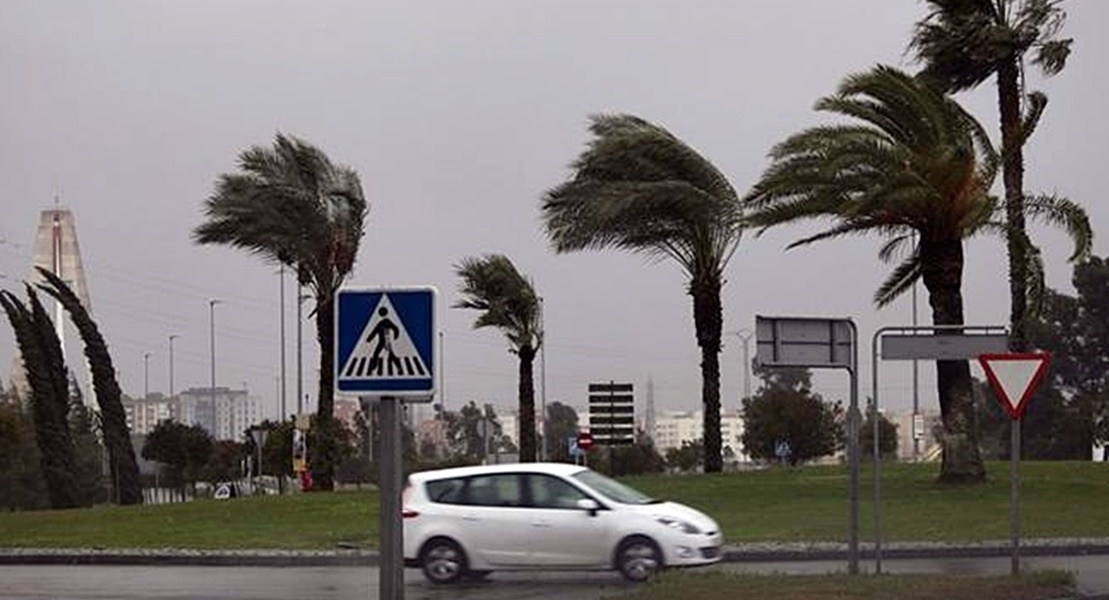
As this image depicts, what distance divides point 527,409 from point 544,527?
31246mm

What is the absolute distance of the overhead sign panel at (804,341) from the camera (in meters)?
18.5

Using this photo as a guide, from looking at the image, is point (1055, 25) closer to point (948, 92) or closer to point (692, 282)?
point (948, 92)

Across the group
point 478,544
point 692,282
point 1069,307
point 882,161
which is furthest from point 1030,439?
point 478,544

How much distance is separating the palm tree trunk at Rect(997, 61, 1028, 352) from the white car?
1474cm

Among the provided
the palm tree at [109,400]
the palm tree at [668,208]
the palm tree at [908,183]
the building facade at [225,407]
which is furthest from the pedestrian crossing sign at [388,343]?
the building facade at [225,407]

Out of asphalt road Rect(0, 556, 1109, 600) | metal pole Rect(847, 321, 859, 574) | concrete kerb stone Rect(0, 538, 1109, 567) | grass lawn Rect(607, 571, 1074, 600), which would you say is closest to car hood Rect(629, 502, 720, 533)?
asphalt road Rect(0, 556, 1109, 600)

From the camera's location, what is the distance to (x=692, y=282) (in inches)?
1738

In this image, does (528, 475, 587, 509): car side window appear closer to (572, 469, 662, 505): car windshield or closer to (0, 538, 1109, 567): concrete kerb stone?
(572, 469, 662, 505): car windshield

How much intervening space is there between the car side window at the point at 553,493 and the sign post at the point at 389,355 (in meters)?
13.0

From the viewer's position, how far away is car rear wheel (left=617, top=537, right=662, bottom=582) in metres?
20.6

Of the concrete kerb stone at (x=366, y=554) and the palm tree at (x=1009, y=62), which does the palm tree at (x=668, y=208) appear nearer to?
the palm tree at (x=1009, y=62)

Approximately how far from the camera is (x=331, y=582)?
71.9 feet

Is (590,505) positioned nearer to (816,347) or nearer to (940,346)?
(816,347)

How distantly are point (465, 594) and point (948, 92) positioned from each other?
2118 cm
